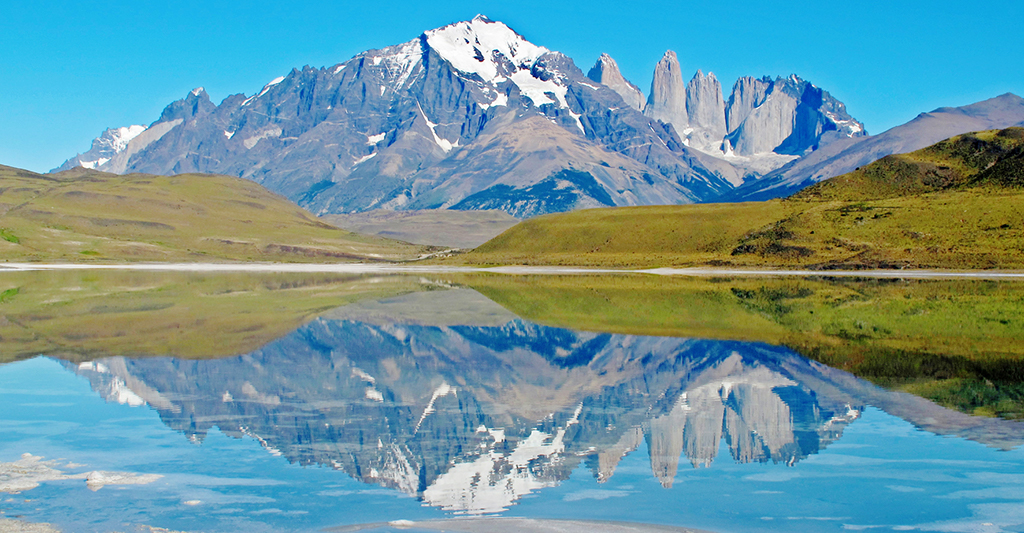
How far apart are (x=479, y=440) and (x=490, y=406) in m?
3.77

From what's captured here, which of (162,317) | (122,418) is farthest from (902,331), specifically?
(162,317)

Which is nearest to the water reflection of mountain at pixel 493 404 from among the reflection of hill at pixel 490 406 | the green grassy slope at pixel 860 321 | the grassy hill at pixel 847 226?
the reflection of hill at pixel 490 406

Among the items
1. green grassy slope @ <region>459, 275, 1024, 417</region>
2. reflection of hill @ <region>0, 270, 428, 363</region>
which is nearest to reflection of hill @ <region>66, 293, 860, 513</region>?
green grassy slope @ <region>459, 275, 1024, 417</region>

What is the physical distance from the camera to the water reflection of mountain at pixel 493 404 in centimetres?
1593

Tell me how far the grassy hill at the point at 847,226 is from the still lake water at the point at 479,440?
292 ft

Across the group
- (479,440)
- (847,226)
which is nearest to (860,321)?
(479,440)

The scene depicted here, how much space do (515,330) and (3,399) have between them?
77.5 ft

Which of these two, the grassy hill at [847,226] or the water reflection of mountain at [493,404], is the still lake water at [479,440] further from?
the grassy hill at [847,226]

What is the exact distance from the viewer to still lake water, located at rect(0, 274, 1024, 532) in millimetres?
12984

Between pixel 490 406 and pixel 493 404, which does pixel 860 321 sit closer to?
pixel 493 404

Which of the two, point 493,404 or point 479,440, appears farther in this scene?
point 493,404

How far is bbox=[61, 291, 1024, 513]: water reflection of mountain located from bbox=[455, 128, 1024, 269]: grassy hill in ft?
291

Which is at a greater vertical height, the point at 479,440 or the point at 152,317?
the point at 152,317

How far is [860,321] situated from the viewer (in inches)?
1614
